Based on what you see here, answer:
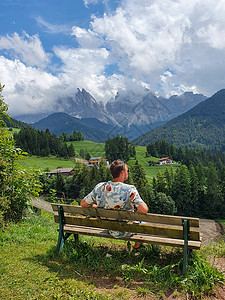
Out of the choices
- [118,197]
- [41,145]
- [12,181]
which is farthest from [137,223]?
[41,145]

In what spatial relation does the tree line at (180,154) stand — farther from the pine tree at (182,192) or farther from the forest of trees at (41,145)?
the pine tree at (182,192)

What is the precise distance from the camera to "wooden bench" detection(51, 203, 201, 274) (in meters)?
4.59

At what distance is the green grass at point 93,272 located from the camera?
13.2ft

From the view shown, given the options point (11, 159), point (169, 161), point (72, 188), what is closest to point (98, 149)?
point (169, 161)

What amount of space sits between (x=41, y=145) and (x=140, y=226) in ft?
501

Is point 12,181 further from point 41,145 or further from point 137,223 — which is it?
point 41,145

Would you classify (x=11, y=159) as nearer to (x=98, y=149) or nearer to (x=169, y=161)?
(x=169, y=161)

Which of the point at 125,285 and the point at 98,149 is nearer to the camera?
the point at 125,285

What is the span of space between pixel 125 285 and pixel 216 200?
88618 millimetres

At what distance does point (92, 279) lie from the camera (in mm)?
4488

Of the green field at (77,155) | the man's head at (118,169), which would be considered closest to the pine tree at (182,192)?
the green field at (77,155)

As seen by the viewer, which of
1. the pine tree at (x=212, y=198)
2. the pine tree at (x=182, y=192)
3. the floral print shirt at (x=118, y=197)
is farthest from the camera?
the pine tree at (x=182, y=192)

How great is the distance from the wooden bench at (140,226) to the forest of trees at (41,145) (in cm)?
14157

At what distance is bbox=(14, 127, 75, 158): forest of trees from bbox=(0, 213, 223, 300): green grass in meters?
142
